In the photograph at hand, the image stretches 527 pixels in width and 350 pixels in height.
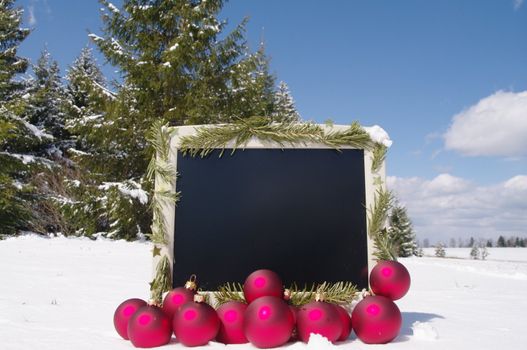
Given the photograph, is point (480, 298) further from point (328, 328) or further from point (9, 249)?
point (9, 249)

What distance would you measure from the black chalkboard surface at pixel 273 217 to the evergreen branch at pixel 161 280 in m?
0.04

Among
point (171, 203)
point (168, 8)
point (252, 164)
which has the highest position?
point (168, 8)

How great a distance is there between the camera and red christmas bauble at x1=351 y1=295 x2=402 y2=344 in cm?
210

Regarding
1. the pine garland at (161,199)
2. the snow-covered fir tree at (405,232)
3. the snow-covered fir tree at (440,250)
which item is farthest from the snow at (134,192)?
the snow-covered fir tree at (440,250)

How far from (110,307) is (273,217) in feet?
6.21

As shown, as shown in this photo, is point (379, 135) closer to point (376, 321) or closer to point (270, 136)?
point (270, 136)

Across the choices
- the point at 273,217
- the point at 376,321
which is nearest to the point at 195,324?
the point at 273,217

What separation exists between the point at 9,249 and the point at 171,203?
664 cm

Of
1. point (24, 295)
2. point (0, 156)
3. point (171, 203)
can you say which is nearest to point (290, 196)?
point (171, 203)

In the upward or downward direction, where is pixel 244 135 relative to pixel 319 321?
upward

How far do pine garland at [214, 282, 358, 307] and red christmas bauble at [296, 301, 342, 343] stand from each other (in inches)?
7.6

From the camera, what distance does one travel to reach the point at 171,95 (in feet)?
43.9

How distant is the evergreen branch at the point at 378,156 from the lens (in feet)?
8.40

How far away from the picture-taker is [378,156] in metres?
2.56
